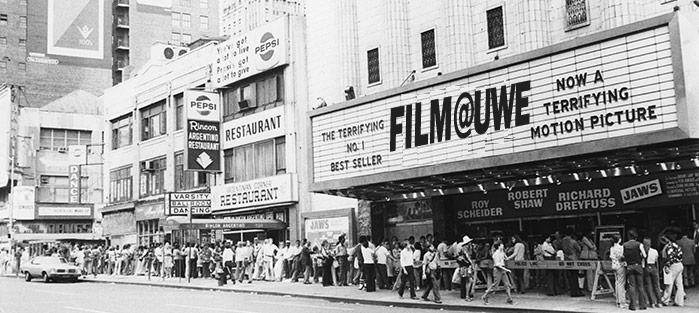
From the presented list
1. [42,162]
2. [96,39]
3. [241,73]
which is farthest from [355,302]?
[96,39]

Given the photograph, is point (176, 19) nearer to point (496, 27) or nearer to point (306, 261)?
point (306, 261)

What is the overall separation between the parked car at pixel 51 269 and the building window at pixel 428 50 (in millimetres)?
19749

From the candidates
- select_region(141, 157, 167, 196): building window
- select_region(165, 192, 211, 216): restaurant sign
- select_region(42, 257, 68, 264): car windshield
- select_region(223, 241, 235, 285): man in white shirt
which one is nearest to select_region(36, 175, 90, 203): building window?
select_region(141, 157, 167, 196): building window

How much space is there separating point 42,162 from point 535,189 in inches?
2274

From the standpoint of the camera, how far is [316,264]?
93.6 ft

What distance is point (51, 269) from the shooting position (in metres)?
34.8

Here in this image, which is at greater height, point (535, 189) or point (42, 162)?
point (42, 162)

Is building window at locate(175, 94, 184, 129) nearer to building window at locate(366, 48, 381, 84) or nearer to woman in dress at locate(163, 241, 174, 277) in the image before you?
woman in dress at locate(163, 241, 174, 277)

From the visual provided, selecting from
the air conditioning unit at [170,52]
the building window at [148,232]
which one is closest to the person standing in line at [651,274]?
the building window at [148,232]

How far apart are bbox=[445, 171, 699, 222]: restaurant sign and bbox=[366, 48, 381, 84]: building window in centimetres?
590

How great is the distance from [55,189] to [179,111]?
33.7 m

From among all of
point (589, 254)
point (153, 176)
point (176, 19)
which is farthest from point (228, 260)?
point (176, 19)

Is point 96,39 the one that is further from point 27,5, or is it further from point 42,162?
point 42,162

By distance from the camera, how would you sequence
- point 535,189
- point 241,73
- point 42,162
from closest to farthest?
point 535,189 < point 241,73 < point 42,162
